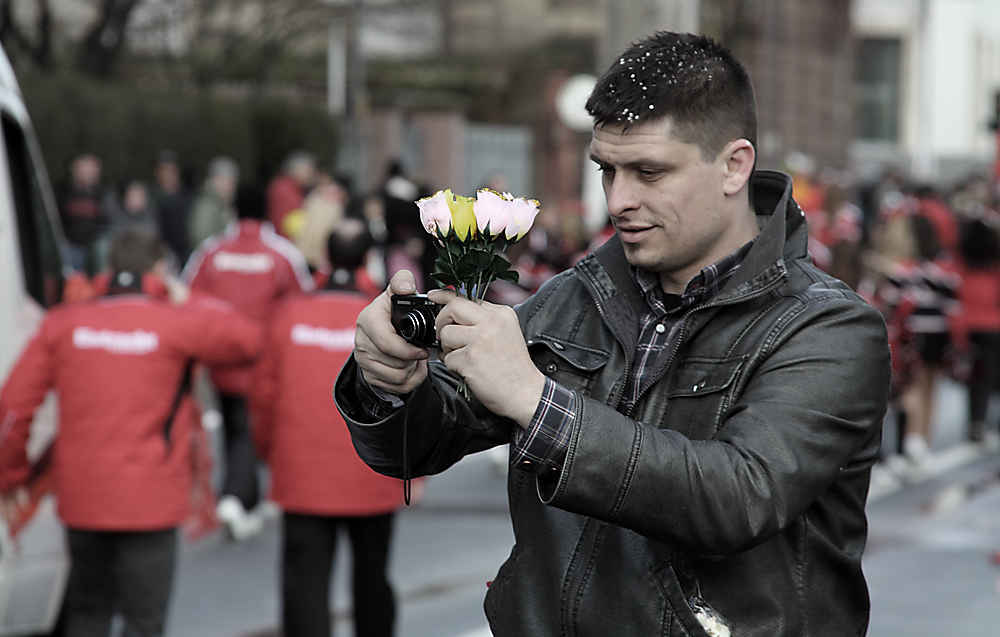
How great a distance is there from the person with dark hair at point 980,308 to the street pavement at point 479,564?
4.29 ft

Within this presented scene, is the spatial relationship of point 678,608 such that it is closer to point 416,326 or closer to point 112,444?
point 416,326

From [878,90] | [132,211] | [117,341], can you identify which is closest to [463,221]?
[117,341]

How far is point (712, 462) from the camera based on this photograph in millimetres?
2107

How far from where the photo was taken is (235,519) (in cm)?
773

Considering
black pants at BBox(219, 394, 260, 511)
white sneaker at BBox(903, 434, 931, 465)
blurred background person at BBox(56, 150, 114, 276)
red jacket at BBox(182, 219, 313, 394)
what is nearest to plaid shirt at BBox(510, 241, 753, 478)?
black pants at BBox(219, 394, 260, 511)

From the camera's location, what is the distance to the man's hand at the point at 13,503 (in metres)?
4.94

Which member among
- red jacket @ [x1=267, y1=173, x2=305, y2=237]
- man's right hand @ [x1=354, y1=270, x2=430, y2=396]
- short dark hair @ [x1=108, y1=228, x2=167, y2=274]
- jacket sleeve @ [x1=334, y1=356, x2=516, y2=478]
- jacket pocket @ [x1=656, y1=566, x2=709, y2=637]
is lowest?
red jacket @ [x1=267, y1=173, x2=305, y2=237]

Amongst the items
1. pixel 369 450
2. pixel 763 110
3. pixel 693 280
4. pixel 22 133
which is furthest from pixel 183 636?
pixel 763 110

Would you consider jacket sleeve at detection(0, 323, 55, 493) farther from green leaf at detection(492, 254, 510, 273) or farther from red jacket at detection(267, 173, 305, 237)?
red jacket at detection(267, 173, 305, 237)

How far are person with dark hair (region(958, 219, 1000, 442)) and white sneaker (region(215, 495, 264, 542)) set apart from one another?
6439mm

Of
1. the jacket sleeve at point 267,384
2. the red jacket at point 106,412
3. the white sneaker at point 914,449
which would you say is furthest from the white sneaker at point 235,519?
the white sneaker at point 914,449

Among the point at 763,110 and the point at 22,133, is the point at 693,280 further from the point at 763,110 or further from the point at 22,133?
the point at 763,110

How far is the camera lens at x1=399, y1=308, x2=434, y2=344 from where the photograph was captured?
7.32 ft

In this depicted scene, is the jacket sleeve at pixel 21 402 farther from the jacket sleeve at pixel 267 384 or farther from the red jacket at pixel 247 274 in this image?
the red jacket at pixel 247 274
